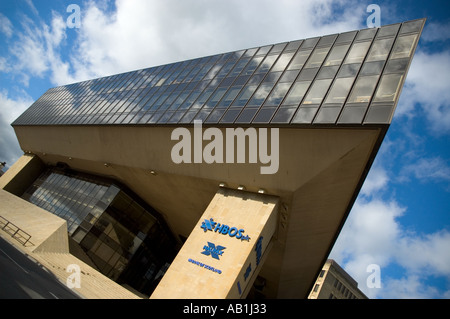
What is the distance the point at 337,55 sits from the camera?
19.5m

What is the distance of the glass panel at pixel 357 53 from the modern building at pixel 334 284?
60780 millimetres

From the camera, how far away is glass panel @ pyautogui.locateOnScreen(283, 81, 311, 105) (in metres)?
17.9

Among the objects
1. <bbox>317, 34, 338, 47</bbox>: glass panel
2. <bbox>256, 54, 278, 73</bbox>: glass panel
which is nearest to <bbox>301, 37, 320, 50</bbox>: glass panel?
<bbox>317, 34, 338, 47</bbox>: glass panel

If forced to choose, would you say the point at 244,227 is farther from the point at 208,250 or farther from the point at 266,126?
the point at 266,126

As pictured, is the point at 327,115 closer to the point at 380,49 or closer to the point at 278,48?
the point at 380,49

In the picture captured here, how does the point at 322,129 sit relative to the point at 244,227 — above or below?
above

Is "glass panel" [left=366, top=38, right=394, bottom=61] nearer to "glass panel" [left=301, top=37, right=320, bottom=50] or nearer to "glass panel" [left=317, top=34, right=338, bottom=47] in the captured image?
"glass panel" [left=317, top=34, right=338, bottom=47]

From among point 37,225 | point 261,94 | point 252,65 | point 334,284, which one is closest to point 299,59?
point 252,65

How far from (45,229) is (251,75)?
2146 cm

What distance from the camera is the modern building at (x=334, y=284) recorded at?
214ft

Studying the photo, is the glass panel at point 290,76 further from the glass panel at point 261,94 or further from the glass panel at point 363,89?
the glass panel at point 363,89

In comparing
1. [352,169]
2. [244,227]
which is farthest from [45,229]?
[352,169]

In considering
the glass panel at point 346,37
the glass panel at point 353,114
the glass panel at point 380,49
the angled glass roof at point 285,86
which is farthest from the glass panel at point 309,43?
the glass panel at point 353,114
